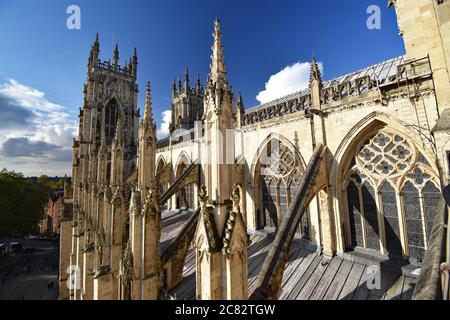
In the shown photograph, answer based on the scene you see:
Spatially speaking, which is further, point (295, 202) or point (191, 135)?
point (191, 135)

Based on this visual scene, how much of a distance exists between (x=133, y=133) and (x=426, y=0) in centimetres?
3522

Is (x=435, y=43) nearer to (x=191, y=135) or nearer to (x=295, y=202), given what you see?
(x=295, y=202)

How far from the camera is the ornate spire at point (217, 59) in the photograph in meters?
4.42

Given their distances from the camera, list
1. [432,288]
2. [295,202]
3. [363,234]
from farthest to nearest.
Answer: [363,234], [295,202], [432,288]

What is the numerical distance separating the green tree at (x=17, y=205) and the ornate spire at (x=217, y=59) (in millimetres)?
44281

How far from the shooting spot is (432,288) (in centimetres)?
303

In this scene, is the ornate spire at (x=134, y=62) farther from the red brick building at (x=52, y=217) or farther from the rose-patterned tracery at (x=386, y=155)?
the rose-patterned tracery at (x=386, y=155)

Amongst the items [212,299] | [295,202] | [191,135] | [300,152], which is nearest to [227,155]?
[212,299]

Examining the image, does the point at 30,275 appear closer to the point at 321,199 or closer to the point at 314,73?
the point at 321,199

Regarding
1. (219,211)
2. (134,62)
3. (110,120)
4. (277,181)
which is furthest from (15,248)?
(219,211)

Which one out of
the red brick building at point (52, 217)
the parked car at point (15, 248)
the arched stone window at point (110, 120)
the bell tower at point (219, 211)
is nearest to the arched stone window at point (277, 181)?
the bell tower at point (219, 211)

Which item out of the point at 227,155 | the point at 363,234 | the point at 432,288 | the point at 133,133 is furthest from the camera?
the point at 133,133

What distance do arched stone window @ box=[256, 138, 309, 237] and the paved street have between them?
931 inches

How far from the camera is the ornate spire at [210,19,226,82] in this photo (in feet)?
14.5
